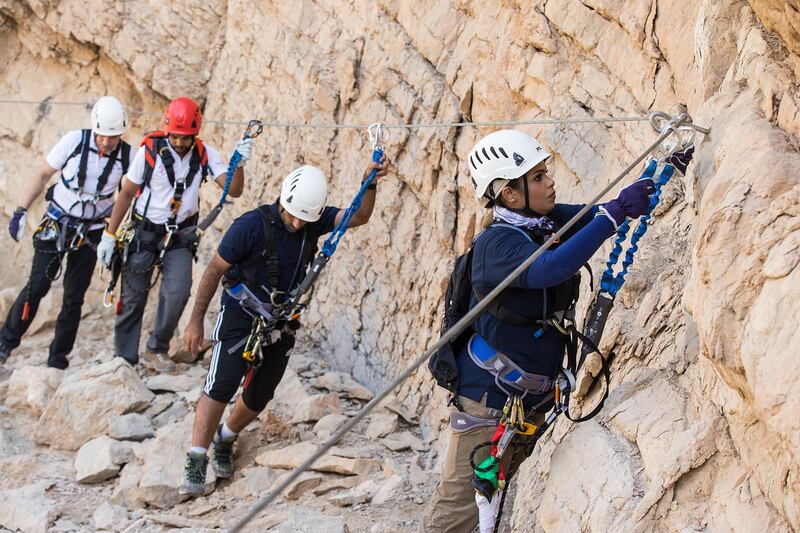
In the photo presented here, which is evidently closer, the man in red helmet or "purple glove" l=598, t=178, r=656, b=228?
"purple glove" l=598, t=178, r=656, b=228

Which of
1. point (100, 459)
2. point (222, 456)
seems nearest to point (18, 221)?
point (100, 459)

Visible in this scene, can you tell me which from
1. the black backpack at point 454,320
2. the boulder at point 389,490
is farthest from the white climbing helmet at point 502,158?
the boulder at point 389,490

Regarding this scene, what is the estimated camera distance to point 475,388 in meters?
4.25

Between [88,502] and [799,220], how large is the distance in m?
5.79

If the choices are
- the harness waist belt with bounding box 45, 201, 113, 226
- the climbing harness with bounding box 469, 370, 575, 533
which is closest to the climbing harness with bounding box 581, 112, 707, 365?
the climbing harness with bounding box 469, 370, 575, 533

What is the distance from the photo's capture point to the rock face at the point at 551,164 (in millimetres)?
3223

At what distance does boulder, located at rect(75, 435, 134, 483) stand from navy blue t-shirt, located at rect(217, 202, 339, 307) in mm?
1795

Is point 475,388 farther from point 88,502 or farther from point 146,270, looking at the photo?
point 146,270

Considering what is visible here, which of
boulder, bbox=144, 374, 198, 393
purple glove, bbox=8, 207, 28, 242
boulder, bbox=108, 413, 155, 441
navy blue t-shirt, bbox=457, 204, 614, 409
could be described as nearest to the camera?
navy blue t-shirt, bbox=457, 204, 614, 409

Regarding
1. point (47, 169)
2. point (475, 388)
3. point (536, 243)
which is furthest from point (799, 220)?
point (47, 169)

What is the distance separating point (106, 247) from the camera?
831 cm

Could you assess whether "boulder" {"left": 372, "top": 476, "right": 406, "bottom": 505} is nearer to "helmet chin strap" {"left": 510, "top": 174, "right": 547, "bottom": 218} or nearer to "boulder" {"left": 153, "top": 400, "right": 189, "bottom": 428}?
"boulder" {"left": 153, "top": 400, "right": 189, "bottom": 428}

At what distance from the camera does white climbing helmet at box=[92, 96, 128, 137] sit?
8.75m

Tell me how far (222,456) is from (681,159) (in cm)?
440
